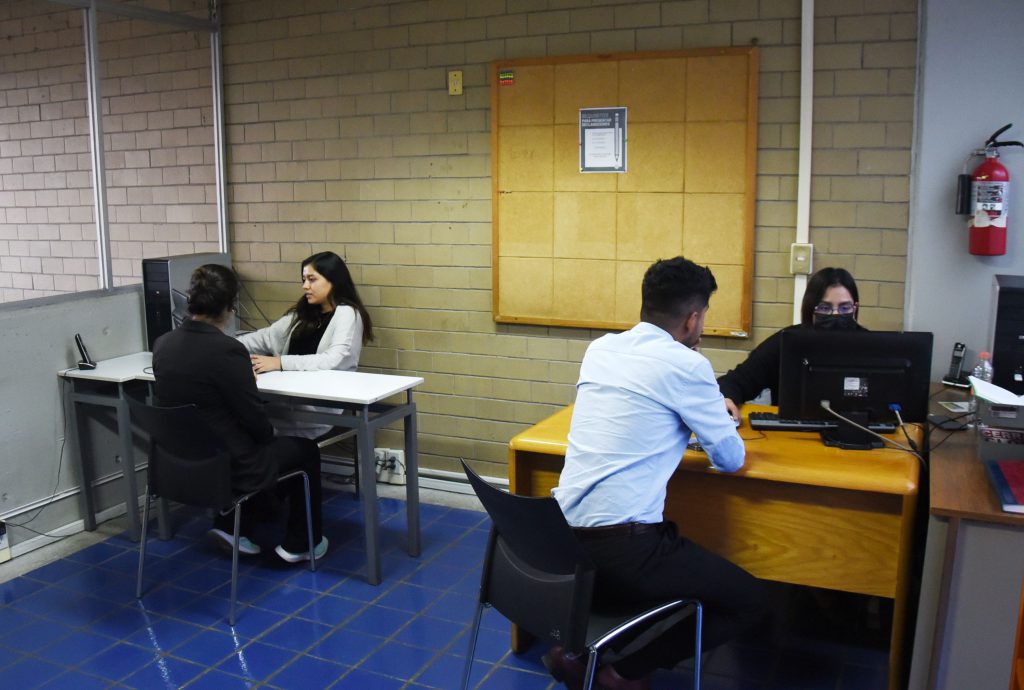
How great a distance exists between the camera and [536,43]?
427 cm

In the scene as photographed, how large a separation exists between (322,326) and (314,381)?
1.87 ft

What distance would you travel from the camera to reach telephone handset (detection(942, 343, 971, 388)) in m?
3.67

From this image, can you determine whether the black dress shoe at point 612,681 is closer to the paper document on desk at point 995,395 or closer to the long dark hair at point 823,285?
the paper document on desk at point 995,395

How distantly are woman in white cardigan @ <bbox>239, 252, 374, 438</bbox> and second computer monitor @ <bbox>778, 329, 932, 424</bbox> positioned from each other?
2.16 meters

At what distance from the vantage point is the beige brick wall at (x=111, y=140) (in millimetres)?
4992

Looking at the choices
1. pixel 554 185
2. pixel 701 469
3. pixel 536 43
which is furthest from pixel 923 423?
pixel 536 43

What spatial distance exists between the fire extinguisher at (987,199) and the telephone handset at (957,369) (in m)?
0.41

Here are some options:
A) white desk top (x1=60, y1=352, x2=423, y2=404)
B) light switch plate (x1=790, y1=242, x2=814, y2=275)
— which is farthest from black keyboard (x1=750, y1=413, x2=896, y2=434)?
white desk top (x1=60, y1=352, x2=423, y2=404)

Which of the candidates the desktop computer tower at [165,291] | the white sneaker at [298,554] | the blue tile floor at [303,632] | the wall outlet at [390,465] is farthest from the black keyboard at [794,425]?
the desktop computer tower at [165,291]

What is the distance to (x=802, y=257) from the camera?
388 cm

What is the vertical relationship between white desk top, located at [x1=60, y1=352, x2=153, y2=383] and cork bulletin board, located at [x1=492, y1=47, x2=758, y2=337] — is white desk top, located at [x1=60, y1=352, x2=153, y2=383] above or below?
below

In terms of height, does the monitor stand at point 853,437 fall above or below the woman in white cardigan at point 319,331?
below

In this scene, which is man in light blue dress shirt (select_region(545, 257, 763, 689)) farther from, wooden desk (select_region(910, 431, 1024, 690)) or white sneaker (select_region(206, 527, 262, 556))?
white sneaker (select_region(206, 527, 262, 556))

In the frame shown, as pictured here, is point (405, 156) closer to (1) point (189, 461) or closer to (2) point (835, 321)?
(1) point (189, 461)
